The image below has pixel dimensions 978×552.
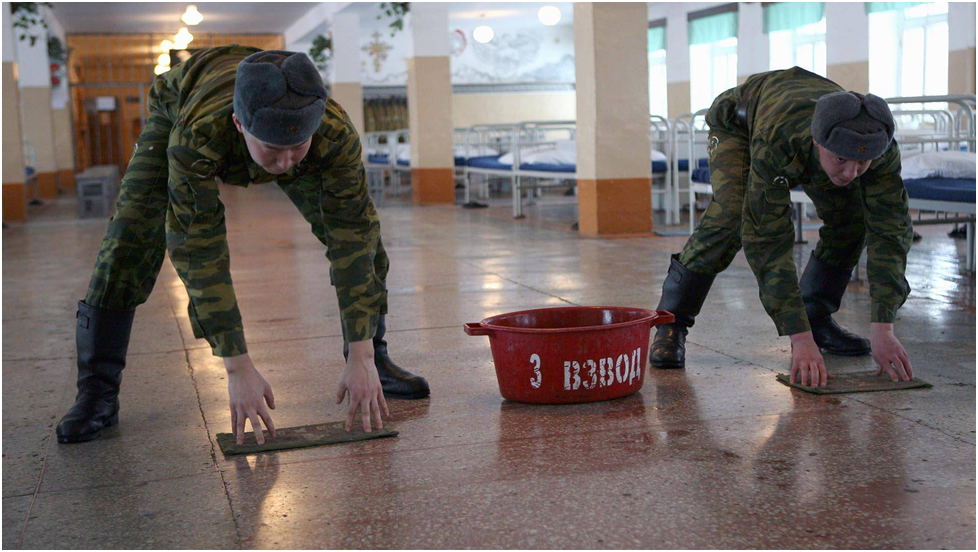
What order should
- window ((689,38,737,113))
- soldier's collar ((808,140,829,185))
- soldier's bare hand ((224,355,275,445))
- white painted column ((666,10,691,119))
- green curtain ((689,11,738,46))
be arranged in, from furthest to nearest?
white painted column ((666,10,691,119))
window ((689,38,737,113))
green curtain ((689,11,738,46))
soldier's collar ((808,140,829,185))
soldier's bare hand ((224,355,275,445))

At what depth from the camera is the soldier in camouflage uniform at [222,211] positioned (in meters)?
1.98

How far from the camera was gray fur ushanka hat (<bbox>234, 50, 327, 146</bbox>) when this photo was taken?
75.5 inches

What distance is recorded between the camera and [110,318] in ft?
8.69

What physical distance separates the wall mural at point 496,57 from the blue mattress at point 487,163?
7857 millimetres

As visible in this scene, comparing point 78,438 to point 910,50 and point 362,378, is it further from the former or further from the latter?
point 910,50

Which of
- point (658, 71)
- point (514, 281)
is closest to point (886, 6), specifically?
point (658, 71)

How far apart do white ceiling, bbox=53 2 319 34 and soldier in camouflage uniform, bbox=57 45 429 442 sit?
15.1 m

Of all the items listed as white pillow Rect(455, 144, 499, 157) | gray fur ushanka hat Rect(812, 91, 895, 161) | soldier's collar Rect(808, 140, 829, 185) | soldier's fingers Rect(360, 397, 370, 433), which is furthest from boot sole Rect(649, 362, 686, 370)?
white pillow Rect(455, 144, 499, 157)

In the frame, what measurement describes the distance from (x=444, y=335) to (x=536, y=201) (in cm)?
847

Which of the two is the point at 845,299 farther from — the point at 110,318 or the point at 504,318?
the point at 110,318

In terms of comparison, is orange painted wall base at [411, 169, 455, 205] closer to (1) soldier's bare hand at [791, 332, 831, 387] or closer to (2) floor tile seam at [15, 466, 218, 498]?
(1) soldier's bare hand at [791, 332, 831, 387]

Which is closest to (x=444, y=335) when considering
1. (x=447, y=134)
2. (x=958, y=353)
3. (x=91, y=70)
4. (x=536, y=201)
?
(x=958, y=353)

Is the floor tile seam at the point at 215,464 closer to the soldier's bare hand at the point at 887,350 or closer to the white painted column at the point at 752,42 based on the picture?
the soldier's bare hand at the point at 887,350

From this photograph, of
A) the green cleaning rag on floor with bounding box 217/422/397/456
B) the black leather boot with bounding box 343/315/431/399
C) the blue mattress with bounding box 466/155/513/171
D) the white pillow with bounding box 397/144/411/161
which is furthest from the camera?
the white pillow with bounding box 397/144/411/161
